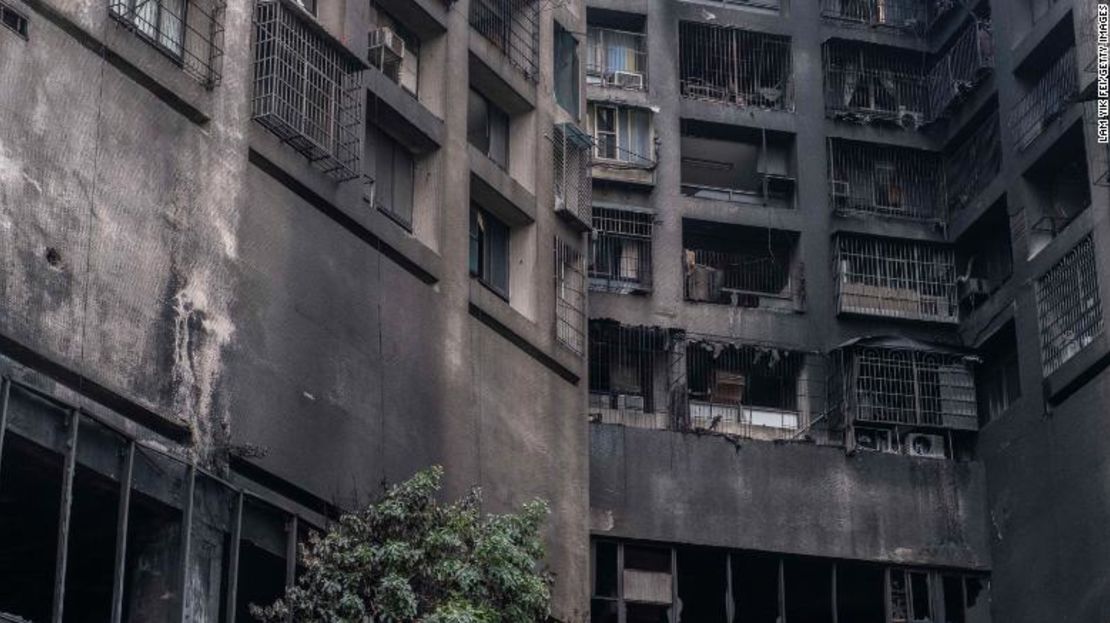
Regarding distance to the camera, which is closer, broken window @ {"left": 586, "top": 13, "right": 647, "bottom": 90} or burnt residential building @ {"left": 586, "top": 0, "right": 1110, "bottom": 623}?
burnt residential building @ {"left": 586, "top": 0, "right": 1110, "bottom": 623}

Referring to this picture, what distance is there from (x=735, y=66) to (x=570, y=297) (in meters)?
9.98

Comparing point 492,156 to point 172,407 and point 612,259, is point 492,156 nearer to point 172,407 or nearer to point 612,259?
point 612,259

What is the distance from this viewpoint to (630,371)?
136 feet

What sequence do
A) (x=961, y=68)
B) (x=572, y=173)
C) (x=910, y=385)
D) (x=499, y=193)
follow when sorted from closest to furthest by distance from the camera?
(x=499, y=193)
(x=572, y=173)
(x=910, y=385)
(x=961, y=68)

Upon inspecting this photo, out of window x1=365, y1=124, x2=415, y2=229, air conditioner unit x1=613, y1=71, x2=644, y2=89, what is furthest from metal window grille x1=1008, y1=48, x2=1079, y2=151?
window x1=365, y1=124, x2=415, y2=229

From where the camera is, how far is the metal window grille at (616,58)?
4381 centimetres

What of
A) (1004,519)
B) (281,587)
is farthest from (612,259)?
(281,587)

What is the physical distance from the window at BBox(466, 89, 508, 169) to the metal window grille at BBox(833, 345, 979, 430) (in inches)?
346

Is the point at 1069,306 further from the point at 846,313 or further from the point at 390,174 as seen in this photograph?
the point at 390,174

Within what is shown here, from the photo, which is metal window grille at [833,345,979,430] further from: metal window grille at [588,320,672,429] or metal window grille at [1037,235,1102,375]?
metal window grille at [588,320,672,429]

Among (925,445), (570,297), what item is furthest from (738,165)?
(570,297)

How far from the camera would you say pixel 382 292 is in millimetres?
31688

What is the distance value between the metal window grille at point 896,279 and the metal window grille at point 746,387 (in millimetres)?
1684

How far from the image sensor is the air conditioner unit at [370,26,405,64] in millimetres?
33469
